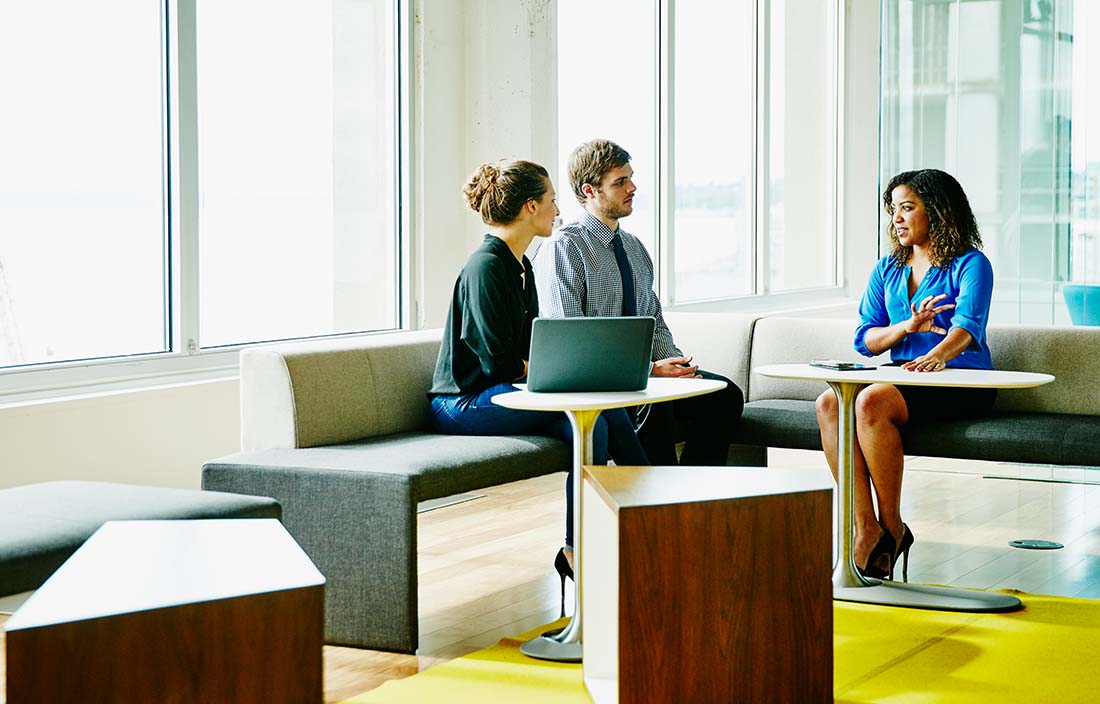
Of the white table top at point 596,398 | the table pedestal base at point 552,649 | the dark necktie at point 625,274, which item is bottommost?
the table pedestal base at point 552,649

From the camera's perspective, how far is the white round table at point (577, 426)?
3.34 metres

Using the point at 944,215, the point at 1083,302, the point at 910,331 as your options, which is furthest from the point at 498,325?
the point at 1083,302

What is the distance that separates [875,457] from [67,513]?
2392 mm

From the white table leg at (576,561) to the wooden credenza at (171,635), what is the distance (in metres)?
1.37

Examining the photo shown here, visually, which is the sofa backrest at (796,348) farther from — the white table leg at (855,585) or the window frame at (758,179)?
the window frame at (758,179)

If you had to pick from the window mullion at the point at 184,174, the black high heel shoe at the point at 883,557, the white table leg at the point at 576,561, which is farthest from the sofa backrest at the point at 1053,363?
the window mullion at the point at 184,174

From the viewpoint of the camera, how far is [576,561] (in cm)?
350

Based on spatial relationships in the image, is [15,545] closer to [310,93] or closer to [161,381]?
[161,381]

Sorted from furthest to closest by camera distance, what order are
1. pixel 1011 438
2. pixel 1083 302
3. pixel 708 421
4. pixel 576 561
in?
pixel 1083 302 < pixel 708 421 < pixel 1011 438 < pixel 576 561

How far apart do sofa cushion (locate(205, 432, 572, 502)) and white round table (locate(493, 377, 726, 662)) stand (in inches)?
14.6

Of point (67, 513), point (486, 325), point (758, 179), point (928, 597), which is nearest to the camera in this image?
point (67, 513)

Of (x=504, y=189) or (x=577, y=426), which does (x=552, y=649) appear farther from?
(x=504, y=189)

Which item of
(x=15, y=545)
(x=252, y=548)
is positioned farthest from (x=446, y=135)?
(x=252, y=548)

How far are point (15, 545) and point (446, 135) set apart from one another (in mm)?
3868
